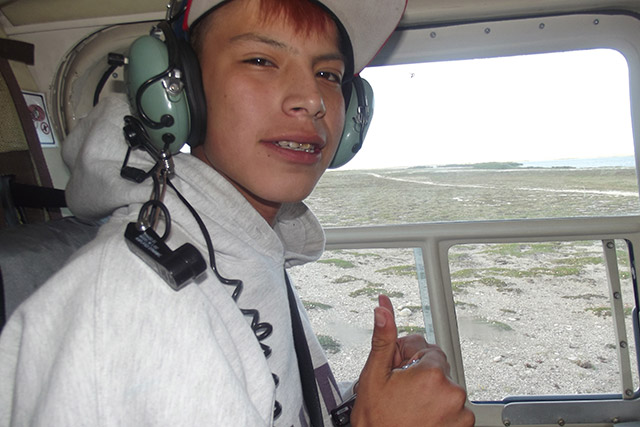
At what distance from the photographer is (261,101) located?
1.10 meters

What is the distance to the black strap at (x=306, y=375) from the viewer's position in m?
1.24

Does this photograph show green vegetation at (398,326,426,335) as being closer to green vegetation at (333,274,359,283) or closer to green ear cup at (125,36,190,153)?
green vegetation at (333,274,359,283)

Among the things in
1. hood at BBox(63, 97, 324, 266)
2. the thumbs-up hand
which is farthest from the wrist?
hood at BBox(63, 97, 324, 266)

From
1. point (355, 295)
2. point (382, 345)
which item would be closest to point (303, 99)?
point (382, 345)

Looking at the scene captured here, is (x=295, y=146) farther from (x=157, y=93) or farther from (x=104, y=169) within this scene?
(x=104, y=169)

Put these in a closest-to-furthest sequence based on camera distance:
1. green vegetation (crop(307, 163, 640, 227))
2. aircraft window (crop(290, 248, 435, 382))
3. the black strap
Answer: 1. the black strap
2. green vegetation (crop(307, 163, 640, 227))
3. aircraft window (crop(290, 248, 435, 382))

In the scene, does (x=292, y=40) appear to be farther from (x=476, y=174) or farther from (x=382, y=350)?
(x=476, y=174)

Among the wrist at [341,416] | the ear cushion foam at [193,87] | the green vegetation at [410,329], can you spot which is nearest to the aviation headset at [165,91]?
the ear cushion foam at [193,87]

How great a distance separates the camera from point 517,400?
2463 mm

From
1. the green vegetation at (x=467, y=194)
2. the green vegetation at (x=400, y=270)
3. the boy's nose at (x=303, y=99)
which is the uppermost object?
the boy's nose at (x=303, y=99)

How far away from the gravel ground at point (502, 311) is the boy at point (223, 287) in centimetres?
106

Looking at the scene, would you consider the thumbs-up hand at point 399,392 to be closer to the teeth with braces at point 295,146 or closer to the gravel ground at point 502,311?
the teeth with braces at point 295,146

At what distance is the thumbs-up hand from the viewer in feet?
3.52

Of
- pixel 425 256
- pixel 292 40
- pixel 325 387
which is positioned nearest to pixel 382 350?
pixel 325 387
